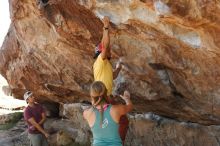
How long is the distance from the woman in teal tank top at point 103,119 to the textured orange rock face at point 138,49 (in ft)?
5.28

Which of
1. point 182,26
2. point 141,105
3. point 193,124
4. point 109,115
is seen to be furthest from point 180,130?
point 109,115

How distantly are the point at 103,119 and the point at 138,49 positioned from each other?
299cm

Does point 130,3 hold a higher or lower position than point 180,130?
higher

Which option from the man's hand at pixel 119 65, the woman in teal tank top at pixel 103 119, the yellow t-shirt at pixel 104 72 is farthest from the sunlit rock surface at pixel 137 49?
the woman in teal tank top at pixel 103 119

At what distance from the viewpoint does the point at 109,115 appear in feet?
17.9

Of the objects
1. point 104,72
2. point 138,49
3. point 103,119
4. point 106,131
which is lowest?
point 106,131

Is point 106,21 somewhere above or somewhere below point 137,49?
above

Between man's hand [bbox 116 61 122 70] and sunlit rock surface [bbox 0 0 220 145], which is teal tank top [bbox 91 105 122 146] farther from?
man's hand [bbox 116 61 122 70]

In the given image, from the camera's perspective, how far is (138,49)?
324 inches

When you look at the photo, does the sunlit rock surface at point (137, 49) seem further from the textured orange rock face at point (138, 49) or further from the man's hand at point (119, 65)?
the man's hand at point (119, 65)

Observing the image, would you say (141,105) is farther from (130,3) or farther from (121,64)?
(130,3)

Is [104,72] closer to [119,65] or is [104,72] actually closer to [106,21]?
[106,21]

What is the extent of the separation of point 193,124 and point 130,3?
2990mm

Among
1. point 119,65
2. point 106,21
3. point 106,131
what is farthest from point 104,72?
point 106,131
